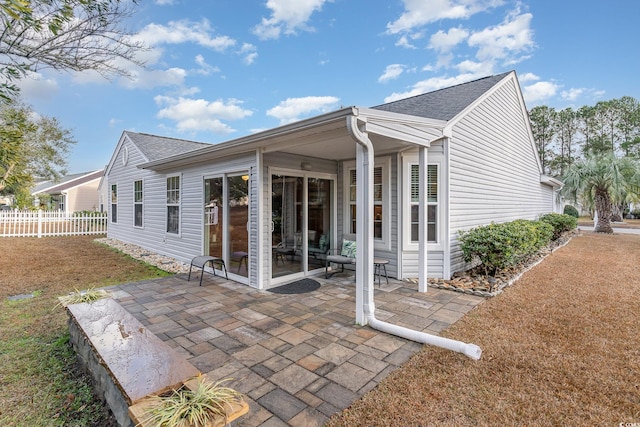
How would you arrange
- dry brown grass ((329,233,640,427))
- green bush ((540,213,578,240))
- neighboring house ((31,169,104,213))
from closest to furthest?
dry brown grass ((329,233,640,427)) < green bush ((540,213,578,240)) < neighboring house ((31,169,104,213))

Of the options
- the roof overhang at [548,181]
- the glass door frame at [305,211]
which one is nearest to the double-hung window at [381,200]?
the glass door frame at [305,211]

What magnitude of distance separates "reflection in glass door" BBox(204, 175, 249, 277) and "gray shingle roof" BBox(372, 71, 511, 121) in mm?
4128

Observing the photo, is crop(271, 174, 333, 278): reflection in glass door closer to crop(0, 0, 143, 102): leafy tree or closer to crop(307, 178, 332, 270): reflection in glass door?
crop(307, 178, 332, 270): reflection in glass door

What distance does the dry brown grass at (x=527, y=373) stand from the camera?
2.07 m

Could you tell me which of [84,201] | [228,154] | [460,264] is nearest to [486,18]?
[460,264]

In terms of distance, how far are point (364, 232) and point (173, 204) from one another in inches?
243

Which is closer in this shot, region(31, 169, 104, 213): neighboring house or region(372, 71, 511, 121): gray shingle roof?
region(372, 71, 511, 121): gray shingle roof

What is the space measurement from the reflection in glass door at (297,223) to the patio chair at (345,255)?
347 mm

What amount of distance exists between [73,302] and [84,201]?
2794 cm

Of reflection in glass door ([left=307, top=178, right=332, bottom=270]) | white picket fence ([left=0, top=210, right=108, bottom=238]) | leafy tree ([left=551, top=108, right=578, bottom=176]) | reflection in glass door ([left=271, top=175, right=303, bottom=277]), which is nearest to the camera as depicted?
reflection in glass door ([left=271, top=175, right=303, bottom=277])

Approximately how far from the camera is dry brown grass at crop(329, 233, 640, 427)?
81.6 inches

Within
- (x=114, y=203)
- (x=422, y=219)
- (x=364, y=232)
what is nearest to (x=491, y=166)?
(x=422, y=219)

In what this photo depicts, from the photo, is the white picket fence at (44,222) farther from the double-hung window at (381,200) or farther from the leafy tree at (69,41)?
the double-hung window at (381,200)

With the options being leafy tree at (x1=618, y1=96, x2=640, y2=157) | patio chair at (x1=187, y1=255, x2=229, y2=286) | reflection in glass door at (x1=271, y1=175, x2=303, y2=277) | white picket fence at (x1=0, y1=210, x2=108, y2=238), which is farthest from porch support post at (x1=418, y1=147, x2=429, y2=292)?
leafy tree at (x1=618, y1=96, x2=640, y2=157)
